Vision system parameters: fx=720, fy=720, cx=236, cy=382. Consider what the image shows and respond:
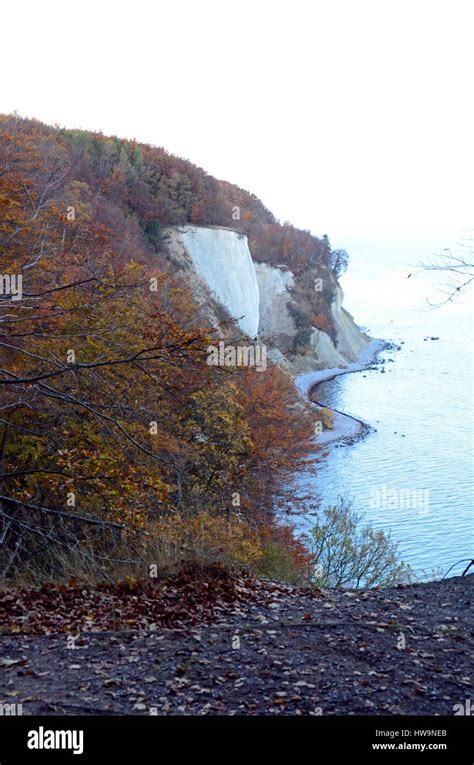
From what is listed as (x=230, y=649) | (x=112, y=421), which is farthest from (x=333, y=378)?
(x=230, y=649)

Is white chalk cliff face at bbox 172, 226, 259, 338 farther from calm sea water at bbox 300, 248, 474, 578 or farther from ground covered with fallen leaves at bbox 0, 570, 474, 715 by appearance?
ground covered with fallen leaves at bbox 0, 570, 474, 715

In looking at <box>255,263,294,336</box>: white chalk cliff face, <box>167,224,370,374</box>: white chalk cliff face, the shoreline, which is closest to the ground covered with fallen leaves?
<box>167,224,370,374</box>: white chalk cliff face

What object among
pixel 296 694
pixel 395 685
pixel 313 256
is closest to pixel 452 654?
pixel 395 685

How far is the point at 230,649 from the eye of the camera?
23.3 feet

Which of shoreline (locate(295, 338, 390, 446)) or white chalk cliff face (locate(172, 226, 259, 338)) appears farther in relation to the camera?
shoreline (locate(295, 338, 390, 446))

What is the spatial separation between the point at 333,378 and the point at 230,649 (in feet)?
218

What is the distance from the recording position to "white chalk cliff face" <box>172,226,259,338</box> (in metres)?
44.8

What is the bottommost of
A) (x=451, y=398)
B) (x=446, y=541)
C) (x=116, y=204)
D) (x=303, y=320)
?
(x=446, y=541)

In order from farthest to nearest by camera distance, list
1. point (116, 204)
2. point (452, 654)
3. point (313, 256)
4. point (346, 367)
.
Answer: point (313, 256)
point (346, 367)
point (116, 204)
point (452, 654)

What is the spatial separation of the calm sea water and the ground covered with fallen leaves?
464 cm
